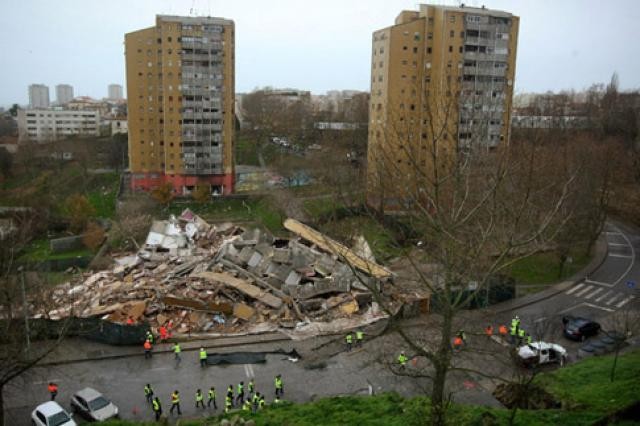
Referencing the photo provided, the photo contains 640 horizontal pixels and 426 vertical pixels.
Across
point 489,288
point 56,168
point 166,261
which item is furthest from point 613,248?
point 56,168

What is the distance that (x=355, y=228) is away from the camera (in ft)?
110

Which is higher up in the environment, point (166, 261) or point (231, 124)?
point (231, 124)

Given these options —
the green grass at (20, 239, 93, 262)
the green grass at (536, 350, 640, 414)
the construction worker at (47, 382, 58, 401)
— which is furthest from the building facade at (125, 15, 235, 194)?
the green grass at (536, 350, 640, 414)

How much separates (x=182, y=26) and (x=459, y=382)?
40886 millimetres

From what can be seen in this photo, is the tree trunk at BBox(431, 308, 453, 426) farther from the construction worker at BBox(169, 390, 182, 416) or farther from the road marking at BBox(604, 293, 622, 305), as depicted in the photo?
the road marking at BBox(604, 293, 622, 305)

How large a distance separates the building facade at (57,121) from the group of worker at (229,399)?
90.3m

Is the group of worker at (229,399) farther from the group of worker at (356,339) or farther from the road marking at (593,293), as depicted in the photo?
the road marking at (593,293)

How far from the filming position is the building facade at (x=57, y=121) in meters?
97.2

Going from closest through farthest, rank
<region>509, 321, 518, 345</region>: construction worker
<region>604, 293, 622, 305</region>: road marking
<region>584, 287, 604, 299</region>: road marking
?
1. <region>509, 321, 518, 345</region>: construction worker
2. <region>604, 293, 622, 305</region>: road marking
3. <region>584, 287, 604, 299</region>: road marking

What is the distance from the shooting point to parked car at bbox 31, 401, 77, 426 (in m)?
13.5

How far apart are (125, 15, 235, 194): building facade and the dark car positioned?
3656cm

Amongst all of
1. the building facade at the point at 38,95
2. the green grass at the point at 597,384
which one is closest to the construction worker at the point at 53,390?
the green grass at the point at 597,384

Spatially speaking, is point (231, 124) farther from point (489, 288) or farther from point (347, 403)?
point (347, 403)

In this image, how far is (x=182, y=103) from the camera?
157 ft
